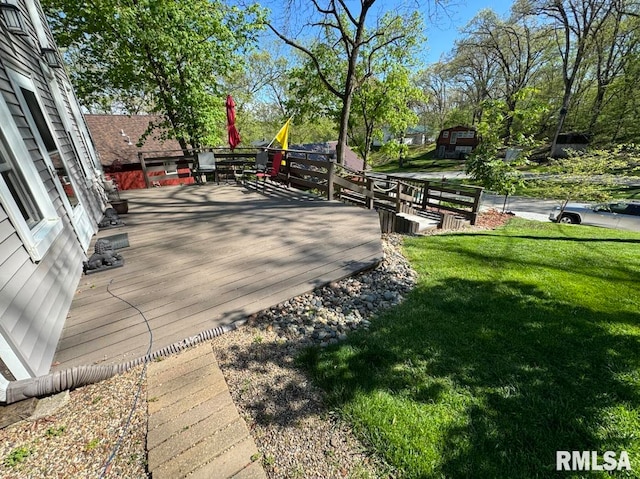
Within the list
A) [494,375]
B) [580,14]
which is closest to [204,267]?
[494,375]

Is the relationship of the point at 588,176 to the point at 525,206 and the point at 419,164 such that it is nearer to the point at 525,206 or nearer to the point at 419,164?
the point at 525,206

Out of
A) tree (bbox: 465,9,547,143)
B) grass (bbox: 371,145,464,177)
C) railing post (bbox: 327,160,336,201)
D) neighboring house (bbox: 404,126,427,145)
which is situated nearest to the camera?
railing post (bbox: 327,160,336,201)

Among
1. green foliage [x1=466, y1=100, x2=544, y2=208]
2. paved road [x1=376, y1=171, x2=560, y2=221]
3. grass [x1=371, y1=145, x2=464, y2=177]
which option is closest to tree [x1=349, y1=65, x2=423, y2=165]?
green foliage [x1=466, y1=100, x2=544, y2=208]

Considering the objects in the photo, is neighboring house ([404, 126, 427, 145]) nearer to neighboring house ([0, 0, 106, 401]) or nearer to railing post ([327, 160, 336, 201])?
railing post ([327, 160, 336, 201])

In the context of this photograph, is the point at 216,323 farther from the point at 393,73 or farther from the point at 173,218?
the point at 393,73

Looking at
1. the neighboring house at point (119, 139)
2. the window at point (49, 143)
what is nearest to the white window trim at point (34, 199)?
the window at point (49, 143)

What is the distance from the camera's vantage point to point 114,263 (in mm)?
3307

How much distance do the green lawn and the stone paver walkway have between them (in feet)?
2.12

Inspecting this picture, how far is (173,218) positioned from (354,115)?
12353 mm

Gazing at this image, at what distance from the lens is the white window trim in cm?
201

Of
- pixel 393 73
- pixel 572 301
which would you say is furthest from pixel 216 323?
pixel 393 73

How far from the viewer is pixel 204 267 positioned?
3.33 metres

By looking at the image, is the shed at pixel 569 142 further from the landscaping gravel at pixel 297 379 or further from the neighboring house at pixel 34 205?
the neighboring house at pixel 34 205

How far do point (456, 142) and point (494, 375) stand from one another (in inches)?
1502
